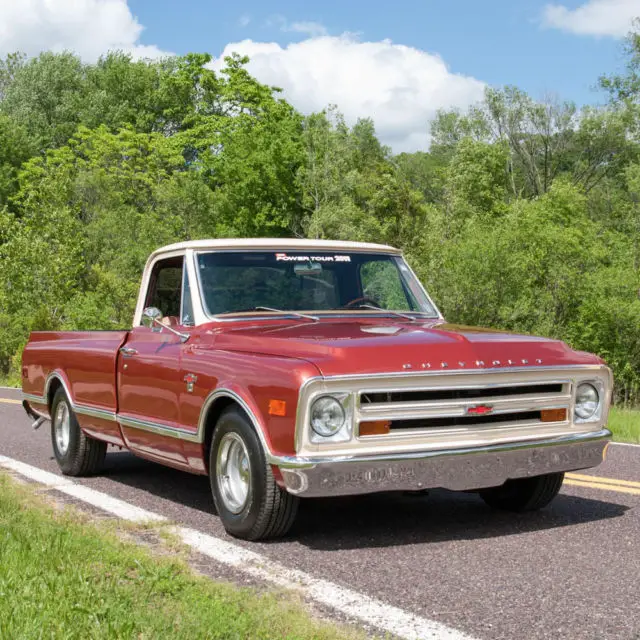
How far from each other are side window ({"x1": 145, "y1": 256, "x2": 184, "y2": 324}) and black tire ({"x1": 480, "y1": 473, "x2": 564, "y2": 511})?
255cm

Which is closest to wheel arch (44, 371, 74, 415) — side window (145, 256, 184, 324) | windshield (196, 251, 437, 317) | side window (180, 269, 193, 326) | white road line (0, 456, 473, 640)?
side window (145, 256, 184, 324)

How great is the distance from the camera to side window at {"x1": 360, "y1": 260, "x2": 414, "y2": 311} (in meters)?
7.19

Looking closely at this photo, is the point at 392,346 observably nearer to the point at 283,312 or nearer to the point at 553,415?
the point at 553,415

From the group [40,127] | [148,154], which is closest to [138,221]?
[148,154]

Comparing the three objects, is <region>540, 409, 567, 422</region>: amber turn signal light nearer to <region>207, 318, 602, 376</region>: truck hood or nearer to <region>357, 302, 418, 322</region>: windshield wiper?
<region>207, 318, 602, 376</region>: truck hood

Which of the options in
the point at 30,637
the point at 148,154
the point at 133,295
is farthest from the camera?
the point at 148,154

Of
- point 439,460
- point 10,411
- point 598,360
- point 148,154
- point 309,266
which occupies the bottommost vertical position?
point 10,411

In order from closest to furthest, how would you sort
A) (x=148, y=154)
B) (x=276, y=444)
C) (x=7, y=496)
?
(x=276, y=444)
(x=7, y=496)
(x=148, y=154)

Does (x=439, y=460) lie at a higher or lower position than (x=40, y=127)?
lower

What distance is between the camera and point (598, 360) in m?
6.13

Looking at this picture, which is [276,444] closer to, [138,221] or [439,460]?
→ [439,460]

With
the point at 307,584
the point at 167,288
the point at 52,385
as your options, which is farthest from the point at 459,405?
the point at 52,385

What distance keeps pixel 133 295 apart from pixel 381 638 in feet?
103

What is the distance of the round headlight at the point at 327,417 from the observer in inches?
202
